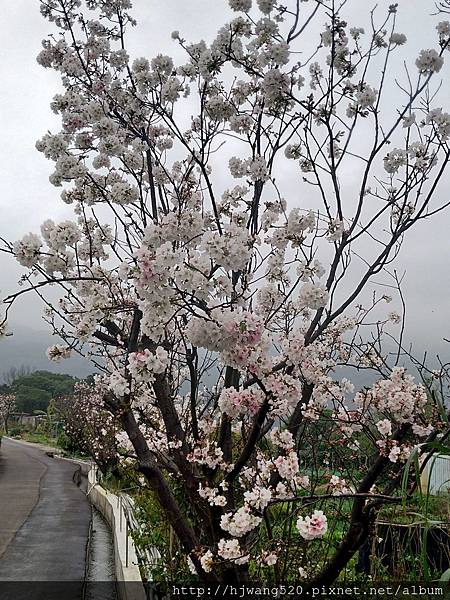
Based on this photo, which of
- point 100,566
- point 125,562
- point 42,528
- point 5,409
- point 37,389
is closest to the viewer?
point 125,562

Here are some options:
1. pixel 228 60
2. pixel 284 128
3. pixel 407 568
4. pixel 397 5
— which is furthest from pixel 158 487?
pixel 397 5

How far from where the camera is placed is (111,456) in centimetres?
1056

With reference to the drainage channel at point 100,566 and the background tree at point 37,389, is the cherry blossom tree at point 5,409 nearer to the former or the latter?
the background tree at point 37,389

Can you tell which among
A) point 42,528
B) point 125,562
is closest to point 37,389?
point 42,528

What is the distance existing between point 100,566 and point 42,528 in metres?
2.31

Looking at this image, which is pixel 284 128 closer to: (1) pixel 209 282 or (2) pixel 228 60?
(2) pixel 228 60

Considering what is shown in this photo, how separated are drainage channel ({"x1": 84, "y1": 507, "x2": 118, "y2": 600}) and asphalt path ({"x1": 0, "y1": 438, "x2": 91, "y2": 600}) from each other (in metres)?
0.10

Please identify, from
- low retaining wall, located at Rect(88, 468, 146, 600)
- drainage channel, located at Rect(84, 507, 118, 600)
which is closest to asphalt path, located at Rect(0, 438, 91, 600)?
drainage channel, located at Rect(84, 507, 118, 600)

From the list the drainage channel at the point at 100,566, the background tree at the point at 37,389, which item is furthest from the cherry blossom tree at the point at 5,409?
the drainage channel at the point at 100,566

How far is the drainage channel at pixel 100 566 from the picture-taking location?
209 inches

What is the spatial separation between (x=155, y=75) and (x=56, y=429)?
28.8 metres

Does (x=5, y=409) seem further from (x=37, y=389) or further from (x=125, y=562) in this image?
(x=125, y=562)

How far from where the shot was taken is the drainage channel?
17.4 ft

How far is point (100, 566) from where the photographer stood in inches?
246
